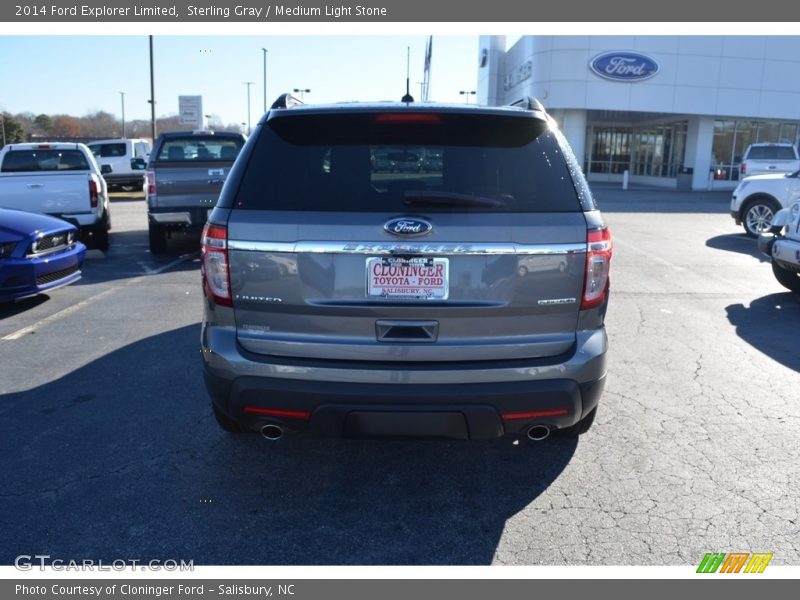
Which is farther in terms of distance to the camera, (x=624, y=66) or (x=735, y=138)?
(x=735, y=138)

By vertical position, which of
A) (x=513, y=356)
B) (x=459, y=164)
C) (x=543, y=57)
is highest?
(x=543, y=57)

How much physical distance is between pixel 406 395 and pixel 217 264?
107 centimetres

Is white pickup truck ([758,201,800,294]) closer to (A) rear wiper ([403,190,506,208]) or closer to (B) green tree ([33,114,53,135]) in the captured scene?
(A) rear wiper ([403,190,506,208])

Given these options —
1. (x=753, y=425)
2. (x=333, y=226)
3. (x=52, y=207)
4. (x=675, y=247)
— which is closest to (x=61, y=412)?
(x=333, y=226)

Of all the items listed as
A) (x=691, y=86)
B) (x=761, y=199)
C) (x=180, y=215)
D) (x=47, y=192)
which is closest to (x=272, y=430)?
(x=180, y=215)

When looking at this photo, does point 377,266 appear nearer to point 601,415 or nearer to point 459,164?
point 459,164

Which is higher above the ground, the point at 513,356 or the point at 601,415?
the point at 513,356

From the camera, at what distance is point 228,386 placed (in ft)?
10.5

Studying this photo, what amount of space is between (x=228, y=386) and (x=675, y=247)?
11546 mm

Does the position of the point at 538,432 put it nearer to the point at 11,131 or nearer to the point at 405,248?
the point at 405,248

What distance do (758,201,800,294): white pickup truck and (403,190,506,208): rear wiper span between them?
6415 mm

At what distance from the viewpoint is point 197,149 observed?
11.8 metres

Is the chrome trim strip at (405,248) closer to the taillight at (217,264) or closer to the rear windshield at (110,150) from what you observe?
the taillight at (217,264)

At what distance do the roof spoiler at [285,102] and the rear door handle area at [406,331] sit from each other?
134 cm
